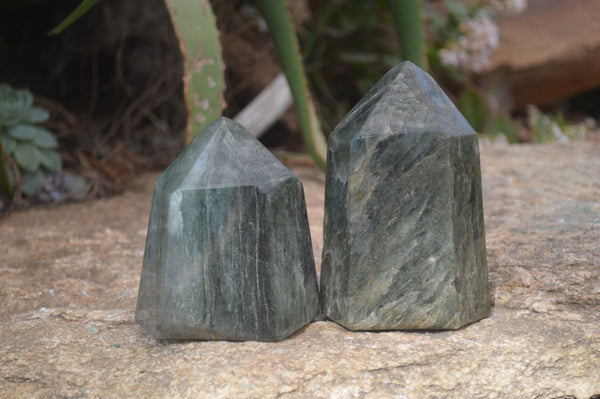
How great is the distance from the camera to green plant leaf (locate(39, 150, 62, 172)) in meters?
1.90

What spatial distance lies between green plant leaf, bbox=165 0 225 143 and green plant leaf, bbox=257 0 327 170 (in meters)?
0.23

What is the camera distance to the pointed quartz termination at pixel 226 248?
35.7 inches

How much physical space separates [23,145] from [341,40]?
1.62 m

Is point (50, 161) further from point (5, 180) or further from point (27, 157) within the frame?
point (5, 180)

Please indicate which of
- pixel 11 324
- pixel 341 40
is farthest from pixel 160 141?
pixel 11 324

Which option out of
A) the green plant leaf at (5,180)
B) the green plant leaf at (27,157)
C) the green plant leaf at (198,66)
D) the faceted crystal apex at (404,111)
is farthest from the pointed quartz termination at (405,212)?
the green plant leaf at (27,157)

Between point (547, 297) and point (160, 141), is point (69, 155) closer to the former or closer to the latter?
point (160, 141)

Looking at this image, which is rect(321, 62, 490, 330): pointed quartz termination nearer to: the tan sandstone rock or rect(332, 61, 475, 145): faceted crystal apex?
rect(332, 61, 475, 145): faceted crystal apex

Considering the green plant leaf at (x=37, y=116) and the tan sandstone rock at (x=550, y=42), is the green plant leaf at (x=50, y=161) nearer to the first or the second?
the green plant leaf at (x=37, y=116)

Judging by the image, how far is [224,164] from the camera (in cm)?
93

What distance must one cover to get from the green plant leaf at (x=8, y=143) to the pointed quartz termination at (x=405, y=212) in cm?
125

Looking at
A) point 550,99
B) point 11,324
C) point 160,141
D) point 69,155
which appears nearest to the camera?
point 11,324

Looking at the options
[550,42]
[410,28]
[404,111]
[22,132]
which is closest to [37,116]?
[22,132]

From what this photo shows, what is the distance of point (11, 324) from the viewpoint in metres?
1.04
